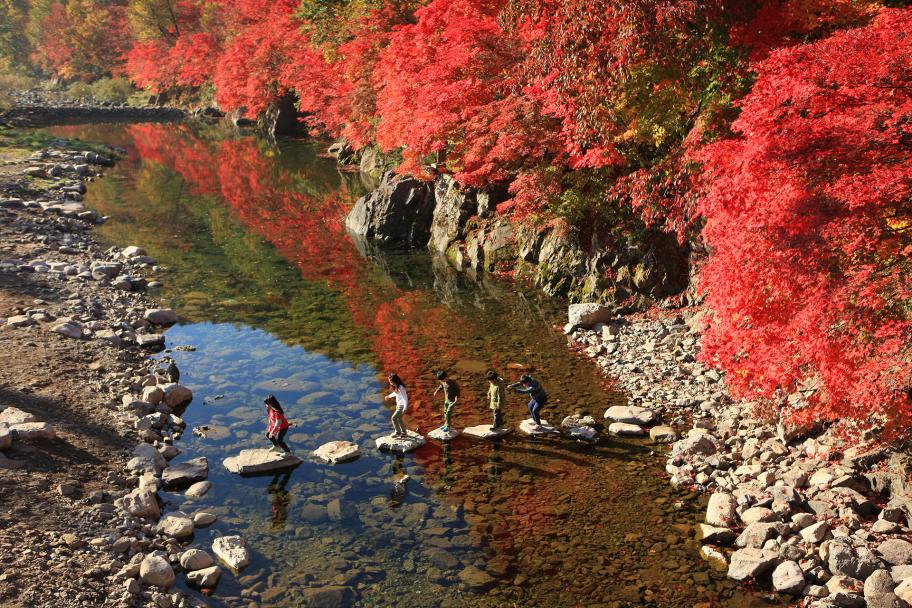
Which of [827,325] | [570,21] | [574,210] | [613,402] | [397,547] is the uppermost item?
[570,21]

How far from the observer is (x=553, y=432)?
14.1 metres

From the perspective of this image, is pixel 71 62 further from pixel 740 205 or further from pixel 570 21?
pixel 740 205

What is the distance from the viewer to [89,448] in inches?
493

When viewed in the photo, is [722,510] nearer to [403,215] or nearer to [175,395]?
[175,395]

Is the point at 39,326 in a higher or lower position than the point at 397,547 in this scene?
higher

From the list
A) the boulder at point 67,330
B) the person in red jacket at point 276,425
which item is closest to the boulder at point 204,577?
the person in red jacket at point 276,425

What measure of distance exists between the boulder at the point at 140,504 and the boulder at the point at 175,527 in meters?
0.24

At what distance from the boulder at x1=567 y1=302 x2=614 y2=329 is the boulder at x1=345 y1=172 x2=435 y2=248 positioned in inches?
428

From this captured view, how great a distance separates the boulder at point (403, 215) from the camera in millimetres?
28875

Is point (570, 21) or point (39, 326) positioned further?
point (39, 326)

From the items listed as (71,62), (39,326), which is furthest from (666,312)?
(71,62)

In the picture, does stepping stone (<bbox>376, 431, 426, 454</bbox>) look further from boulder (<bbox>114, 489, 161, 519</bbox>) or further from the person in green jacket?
boulder (<bbox>114, 489, 161, 519</bbox>)

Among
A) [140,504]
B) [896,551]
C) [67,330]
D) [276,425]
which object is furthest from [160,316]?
[896,551]

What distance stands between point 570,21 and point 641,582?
1243 cm
